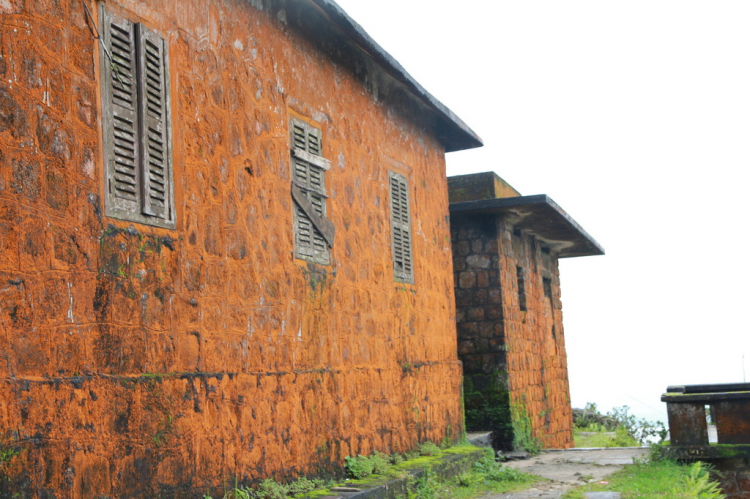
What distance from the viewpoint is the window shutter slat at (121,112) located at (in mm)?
4562

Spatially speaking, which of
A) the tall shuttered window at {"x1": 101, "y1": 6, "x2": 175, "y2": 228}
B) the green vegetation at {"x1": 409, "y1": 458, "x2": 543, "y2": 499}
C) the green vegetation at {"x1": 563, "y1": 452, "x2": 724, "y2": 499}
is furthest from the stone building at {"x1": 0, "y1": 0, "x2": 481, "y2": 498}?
the green vegetation at {"x1": 563, "y1": 452, "x2": 724, "y2": 499}

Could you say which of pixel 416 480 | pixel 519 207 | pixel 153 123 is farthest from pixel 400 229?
pixel 153 123

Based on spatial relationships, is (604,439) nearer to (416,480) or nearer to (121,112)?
(416,480)

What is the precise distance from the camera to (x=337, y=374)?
6.91m

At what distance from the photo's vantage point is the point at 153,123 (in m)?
4.92

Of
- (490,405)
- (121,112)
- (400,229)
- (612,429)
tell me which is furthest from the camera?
(612,429)

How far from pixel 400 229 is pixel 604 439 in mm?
7806

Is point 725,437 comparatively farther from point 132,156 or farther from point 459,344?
point 132,156

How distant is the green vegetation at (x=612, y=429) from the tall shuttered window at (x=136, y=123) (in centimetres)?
855

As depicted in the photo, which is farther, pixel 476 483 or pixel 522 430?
pixel 522 430

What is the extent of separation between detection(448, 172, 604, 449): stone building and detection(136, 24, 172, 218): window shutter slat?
683 cm

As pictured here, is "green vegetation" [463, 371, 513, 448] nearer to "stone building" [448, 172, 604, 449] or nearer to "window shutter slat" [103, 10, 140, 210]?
"stone building" [448, 172, 604, 449]

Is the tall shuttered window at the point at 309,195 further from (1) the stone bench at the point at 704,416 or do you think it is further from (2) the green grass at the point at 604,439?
(2) the green grass at the point at 604,439

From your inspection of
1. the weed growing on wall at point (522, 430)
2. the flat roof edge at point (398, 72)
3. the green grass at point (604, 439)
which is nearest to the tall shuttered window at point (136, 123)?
the flat roof edge at point (398, 72)
